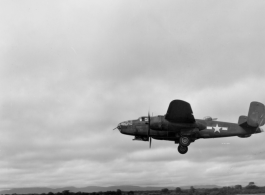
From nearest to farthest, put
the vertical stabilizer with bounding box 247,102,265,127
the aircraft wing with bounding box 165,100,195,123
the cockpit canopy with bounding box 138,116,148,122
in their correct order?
1. the aircraft wing with bounding box 165,100,195,123
2. the cockpit canopy with bounding box 138,116,148,122
3. the vertical stabilizer with bounding box 247,102,265,127

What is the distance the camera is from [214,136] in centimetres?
2716

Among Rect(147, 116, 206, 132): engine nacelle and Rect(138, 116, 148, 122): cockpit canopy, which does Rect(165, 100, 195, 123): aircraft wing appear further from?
Rect(138, 116, 148, 122): cockpit canopy

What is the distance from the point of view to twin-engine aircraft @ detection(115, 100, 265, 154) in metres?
25.9

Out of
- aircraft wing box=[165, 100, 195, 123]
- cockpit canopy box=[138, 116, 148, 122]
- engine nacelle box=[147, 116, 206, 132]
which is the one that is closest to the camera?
aircraft wing box=[165, 100, 195, 123]

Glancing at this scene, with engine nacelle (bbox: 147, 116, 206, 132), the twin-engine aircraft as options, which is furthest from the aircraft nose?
engine nacelle (bbox: 147, 116, 206, 132)

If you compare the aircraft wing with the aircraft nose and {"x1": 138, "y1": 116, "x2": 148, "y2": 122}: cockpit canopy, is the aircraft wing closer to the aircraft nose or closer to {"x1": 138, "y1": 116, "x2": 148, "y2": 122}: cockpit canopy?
{"x1": 138, "y1": 116, "x2": 148, "y2": 122}: cockpit canopy

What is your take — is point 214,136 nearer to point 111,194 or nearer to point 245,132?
point 245,132

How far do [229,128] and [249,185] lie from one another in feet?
251

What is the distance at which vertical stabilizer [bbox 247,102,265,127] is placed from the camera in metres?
27.3

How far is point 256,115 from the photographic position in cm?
2742

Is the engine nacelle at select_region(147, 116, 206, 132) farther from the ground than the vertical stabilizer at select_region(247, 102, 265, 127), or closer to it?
closer to it

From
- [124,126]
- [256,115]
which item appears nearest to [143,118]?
[124,126]

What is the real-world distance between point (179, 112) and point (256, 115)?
788cm

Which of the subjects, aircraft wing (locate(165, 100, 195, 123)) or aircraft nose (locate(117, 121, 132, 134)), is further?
aircraft nose (locate(117, 121, 132, 134))
